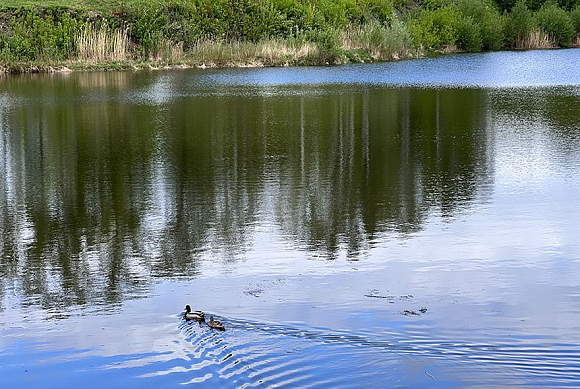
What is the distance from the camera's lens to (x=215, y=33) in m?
49.9

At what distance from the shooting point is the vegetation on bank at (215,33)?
4416 centimetres

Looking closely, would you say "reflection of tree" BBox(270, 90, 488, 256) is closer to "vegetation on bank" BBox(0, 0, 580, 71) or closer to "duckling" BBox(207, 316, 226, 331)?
"duckling" BBox(207, 316, 226, 331)

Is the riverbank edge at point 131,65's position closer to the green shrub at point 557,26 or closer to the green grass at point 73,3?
the green grass at point 73,3

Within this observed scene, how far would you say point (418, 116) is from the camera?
23.1m

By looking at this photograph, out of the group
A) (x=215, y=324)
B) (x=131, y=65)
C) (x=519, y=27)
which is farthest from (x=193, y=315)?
(x=519, y=27)

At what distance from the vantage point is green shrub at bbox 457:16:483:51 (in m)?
59.9

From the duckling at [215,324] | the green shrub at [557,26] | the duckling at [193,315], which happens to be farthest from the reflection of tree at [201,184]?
the green shrub at [557,26]

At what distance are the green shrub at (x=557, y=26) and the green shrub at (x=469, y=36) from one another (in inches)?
219

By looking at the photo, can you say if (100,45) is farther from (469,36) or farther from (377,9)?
(469,36)

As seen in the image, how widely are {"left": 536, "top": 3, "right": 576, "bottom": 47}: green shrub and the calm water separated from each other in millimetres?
42229

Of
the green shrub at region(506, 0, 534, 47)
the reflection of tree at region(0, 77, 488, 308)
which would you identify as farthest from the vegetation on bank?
the reflection of tree at region(0, 77, 488, 308)

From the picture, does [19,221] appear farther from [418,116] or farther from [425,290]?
[418,116]

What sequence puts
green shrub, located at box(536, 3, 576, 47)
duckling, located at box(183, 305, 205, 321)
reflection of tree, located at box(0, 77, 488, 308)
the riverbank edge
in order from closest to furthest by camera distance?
1. duckling, located at box(183, 305, 205, 321)
2. reflection of tree, located at box(0, 77, 488, 308)
3. the riverbank edge
4. green shrub, located at box(536, 3, 576, 47)

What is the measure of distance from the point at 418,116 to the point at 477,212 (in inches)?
435
